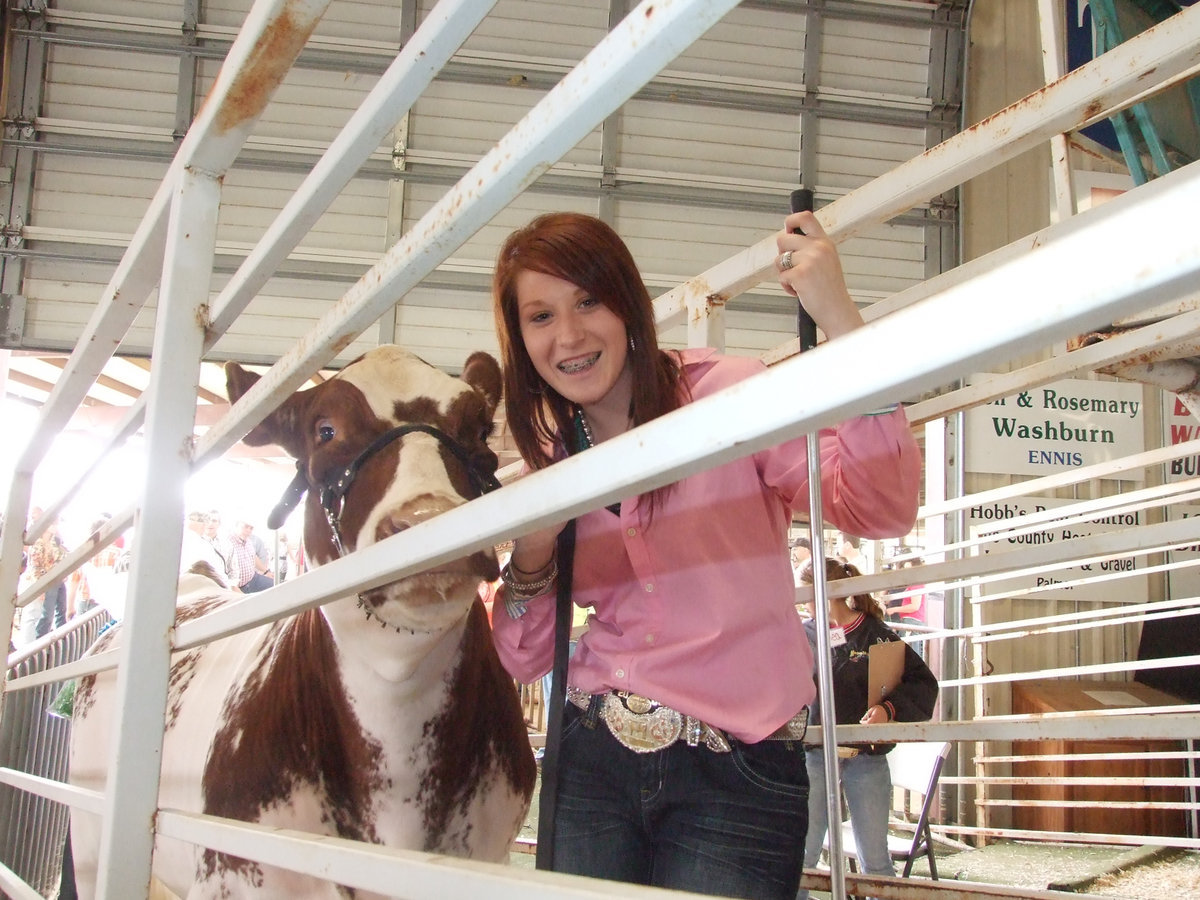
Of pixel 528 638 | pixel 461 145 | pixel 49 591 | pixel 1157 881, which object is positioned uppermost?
pixel 461 145

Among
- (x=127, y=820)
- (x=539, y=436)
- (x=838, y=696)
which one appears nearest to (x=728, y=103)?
(x=838, y=696)

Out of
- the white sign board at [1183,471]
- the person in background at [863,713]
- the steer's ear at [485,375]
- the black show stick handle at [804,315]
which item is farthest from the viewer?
the white sign board at [1183,471]

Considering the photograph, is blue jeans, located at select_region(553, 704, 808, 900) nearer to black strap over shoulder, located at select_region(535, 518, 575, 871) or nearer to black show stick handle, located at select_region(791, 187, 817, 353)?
black strap over shoulder, located at select_region(535, 518, 575, 871)

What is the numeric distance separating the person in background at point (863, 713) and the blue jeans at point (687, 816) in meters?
2.71

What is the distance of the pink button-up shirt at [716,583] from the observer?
4.21ft

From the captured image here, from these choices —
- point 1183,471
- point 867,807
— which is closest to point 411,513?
point 867,807

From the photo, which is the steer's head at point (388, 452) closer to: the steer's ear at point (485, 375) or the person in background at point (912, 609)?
the steer's ear at point (485, 375)

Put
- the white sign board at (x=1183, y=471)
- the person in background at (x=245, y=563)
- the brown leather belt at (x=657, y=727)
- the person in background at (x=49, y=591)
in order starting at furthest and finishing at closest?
the person in background at (x=245, y=563)
the person in background at (x=49, y=591)
the white sign board at (x=1183, y=471)
the brown leather belt at (x=657, y=727)

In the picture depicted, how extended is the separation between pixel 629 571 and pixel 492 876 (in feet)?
2.58

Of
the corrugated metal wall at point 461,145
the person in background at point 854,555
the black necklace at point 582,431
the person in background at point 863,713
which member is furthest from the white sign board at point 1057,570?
the black necklace at point 582,431

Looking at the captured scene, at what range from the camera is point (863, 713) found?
14.8 ft

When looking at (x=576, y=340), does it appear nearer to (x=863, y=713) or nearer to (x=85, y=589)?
(x=863, y=713)

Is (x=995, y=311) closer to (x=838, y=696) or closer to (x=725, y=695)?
(x=725, y=695)

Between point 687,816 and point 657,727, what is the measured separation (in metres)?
0.12
